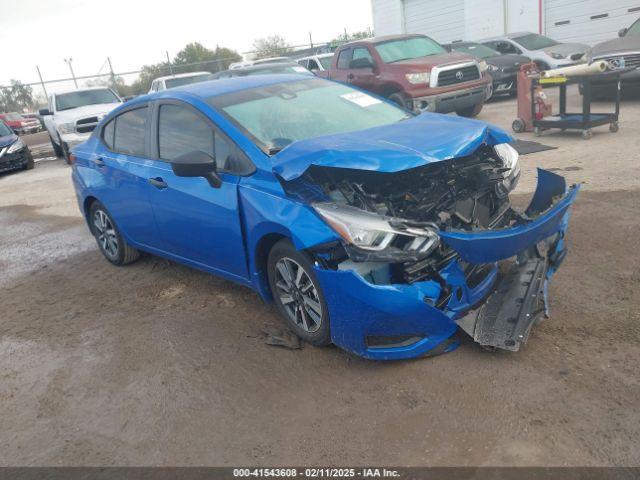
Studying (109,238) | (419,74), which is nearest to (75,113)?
(419,74)

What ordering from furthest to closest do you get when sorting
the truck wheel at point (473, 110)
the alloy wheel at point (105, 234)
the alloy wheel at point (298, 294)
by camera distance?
the truck wheel at point (473, 110), the alloy wheel at point (105, 234), the alloy wheel at point (298, 294)

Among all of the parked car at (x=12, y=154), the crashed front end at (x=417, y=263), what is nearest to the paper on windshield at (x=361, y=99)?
the crashed front end at (x=417, y=263)

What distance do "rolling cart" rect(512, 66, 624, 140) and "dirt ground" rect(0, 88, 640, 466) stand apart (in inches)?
167

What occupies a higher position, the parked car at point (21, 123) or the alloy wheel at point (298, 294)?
the alloy wheel at point (298, 294)

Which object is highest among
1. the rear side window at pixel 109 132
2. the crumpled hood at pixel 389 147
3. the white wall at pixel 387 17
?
the white wall at pixel 387 17

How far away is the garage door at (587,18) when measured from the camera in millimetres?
19234

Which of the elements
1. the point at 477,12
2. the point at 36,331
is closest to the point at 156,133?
the point at 36,331

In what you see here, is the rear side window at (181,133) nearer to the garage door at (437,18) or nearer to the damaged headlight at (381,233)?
the damaged headlight at (381,233)

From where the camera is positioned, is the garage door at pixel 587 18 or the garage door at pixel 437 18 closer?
the garage door at pixel 587 18

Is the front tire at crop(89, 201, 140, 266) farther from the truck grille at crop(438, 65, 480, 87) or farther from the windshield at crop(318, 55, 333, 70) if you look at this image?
the windshield at crop(318, 55, 333, 70)

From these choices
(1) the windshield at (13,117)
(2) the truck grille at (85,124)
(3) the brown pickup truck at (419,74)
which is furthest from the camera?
(1) the windshield at (13,117)

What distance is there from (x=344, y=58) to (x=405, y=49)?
1.54 meters

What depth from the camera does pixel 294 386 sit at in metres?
3.46

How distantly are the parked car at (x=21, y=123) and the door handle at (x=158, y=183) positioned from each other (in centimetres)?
3005
